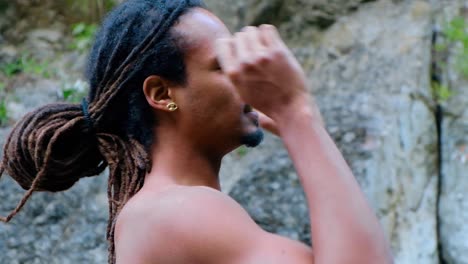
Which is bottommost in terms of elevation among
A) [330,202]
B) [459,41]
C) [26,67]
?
[26,67]

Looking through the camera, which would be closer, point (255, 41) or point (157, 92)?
point (255, 41)

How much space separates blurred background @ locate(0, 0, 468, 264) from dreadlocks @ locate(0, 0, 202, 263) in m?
1.76

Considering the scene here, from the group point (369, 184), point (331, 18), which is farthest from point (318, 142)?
point (331, 18)

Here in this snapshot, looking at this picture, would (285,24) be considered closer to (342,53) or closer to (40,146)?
(342,53)

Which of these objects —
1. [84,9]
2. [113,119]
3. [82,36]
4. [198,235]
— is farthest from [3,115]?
[198,235]

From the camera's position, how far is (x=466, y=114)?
3979 millimetres

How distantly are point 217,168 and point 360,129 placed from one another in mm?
2052

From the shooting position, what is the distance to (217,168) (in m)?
1.92

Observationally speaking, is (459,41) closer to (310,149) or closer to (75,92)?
(75,92)

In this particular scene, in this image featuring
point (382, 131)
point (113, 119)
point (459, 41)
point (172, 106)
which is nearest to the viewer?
point (172, 106)

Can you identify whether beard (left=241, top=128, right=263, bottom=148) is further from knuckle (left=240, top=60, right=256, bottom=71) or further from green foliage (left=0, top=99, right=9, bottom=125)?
green foliage (left=0, top=99, right=9, bottom=125)

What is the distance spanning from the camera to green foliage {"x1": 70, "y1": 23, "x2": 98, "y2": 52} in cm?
467

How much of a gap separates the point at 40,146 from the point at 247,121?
18.0 inches

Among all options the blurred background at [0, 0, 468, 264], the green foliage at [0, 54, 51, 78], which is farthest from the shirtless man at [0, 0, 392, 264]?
→ the green foliage at [0, 54, 51, 78]
